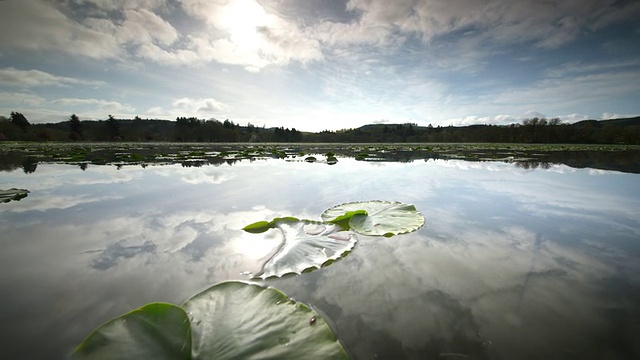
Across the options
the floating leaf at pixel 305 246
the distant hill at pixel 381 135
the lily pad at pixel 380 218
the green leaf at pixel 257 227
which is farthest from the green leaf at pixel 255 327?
the distant hill at pixel 381 135

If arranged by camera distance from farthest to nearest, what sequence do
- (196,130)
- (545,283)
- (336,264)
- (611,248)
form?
(196,130)
(611,248)
(336,264)
(545,283)

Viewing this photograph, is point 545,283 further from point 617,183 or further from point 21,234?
point 617,183

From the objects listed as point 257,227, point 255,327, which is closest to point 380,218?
point 257,227

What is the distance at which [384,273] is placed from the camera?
1390 mm

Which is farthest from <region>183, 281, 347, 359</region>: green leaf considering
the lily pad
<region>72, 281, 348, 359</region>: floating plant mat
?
the lily pad

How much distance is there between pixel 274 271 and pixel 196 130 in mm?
54122

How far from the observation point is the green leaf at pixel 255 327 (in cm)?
85

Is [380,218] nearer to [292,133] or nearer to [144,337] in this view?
[144,337]

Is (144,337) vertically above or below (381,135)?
below

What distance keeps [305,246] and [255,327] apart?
2.36 ft

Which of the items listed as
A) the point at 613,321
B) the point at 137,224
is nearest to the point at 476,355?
the point at 613,321

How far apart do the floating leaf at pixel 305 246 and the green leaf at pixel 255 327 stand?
0.26 metres

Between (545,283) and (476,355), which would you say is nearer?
(476,355)

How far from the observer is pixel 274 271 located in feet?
4.53
